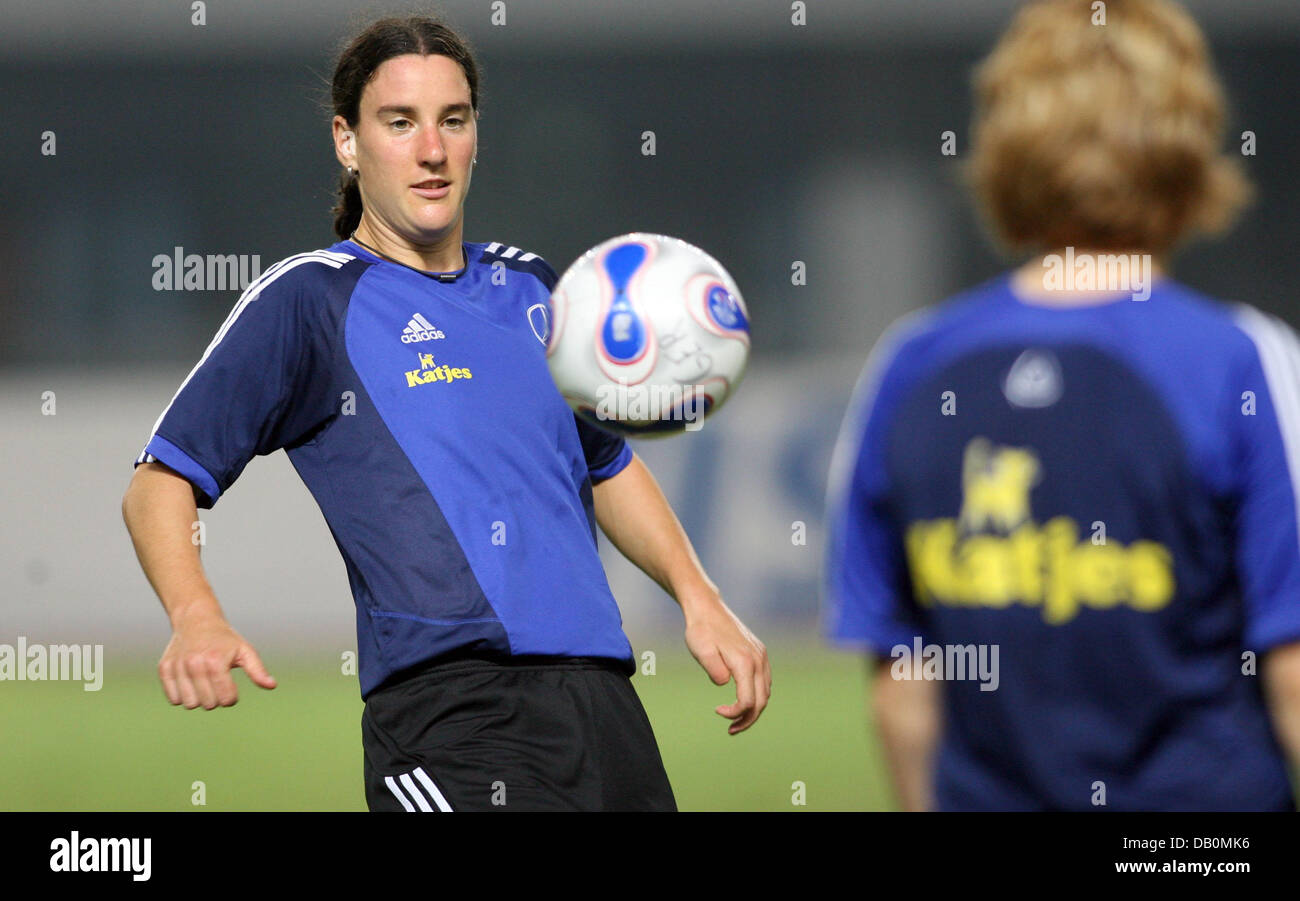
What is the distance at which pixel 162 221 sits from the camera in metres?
12.2

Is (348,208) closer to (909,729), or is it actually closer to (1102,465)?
(909,729)

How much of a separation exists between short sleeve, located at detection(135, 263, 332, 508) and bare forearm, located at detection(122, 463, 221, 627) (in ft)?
0.13

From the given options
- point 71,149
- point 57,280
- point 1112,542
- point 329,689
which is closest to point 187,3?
point 71,149

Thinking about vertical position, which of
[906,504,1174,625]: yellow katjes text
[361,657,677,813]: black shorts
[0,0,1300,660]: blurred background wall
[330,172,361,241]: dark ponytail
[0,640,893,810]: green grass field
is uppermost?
[0,0,1300,660]: blurred background wall

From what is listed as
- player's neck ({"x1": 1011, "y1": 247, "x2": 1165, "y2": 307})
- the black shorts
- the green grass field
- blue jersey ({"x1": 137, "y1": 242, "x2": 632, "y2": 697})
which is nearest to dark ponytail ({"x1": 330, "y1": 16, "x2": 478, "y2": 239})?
blue jersey ({"x1": 137, "y1": 242, "x2": 632, "y2": 697})

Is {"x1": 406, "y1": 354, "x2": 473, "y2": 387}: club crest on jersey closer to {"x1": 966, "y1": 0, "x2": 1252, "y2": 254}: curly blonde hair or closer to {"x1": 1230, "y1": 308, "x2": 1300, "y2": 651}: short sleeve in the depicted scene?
{"x1": 966, "y1": 0, "x2": 1252, "y2": 254}: curly blonde hair

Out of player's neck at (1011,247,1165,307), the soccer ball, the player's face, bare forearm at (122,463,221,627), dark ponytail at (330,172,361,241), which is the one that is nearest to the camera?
player's neck at (1011,247,1165,307)

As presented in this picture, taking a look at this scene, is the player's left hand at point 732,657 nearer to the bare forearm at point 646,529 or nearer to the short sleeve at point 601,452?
the bare forearm at point 646,529

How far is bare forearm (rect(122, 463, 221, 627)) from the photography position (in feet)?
10.2

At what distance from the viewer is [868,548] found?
6.55ft

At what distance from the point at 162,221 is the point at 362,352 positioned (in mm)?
9443

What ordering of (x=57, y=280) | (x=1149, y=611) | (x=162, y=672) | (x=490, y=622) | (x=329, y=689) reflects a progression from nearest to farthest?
(x=1149, y=611) < (x=162, y=672) < (x=490, y=622) < (x=329, y=689) < (x=57, y=280)

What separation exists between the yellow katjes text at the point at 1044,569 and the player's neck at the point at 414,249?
6.56ft

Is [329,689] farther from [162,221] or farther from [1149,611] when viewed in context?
[1149,611]
